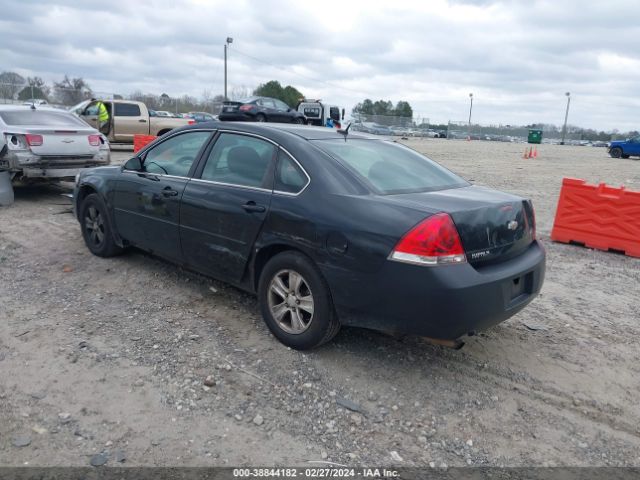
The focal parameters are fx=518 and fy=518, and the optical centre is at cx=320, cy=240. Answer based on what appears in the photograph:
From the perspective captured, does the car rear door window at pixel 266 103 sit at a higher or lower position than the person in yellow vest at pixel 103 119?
higher

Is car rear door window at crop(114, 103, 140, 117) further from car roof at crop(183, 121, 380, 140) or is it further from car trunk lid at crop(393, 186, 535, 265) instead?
car trunk lid at crop(393, 186, 535, 265)

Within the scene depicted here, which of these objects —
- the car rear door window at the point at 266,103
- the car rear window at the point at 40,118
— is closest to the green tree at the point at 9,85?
the car rear door window at the point at 266,103

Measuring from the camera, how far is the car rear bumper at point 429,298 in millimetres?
3053

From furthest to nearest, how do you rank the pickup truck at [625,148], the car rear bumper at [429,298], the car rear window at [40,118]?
the pickup truck at [625,148]
the car rear window at [40,118]
the car rear bumper at [429,298]

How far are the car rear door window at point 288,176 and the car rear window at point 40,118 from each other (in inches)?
274

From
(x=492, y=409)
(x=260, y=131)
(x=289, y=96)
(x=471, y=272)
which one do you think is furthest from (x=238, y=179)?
(x=289, y=96)

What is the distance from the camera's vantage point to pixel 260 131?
4.12 meters

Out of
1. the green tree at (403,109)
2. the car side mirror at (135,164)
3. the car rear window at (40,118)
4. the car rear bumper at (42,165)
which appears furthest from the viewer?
the green tree at (403,109)

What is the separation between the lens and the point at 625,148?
102ft

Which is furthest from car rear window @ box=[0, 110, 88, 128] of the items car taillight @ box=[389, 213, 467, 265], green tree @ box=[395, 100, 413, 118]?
green tree @ box=[395, 100, 413, 118]

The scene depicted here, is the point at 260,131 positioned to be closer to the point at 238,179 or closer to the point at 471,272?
the point at 238,179

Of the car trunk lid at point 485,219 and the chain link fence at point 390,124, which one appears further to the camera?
the chain link fence at point 390,124

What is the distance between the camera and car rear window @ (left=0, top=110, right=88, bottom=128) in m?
8.79

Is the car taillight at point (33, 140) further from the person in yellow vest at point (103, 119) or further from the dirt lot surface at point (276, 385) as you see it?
the person in yellow vest at point (103, 119)
